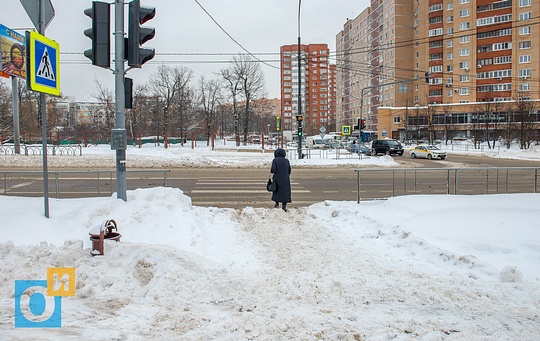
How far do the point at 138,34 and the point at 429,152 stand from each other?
38863 millimetres

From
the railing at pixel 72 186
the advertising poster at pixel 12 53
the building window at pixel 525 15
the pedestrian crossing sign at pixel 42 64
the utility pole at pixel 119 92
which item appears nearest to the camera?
the pedestrian crossing sign at pixel 42 64

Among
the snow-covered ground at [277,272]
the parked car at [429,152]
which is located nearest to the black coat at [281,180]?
the snow-covered ground at [277,272]

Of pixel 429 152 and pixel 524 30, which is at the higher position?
pixel 524 30

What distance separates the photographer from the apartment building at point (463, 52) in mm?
74250

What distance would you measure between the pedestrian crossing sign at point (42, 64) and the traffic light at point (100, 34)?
0.73 metres

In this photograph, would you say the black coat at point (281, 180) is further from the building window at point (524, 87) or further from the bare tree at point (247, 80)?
the building window at point (524, 87)

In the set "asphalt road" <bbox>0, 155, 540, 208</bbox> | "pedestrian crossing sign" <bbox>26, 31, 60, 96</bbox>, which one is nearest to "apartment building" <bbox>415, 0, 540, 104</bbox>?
"asphalt road" <bbox>0, 155, 540, 208</bbox>

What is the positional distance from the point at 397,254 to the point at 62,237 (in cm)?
510

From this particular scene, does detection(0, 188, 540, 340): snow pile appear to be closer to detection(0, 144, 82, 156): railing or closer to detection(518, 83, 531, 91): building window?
detection(0, 144, 82, 156): railing

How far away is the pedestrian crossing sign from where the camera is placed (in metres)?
5.98

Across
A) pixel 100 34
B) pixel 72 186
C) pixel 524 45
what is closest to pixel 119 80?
pixel 100 34

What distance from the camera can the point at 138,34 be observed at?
742 centimetres

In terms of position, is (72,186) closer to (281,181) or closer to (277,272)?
(281,181)

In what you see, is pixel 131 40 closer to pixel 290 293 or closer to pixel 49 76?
pixel 49 76
